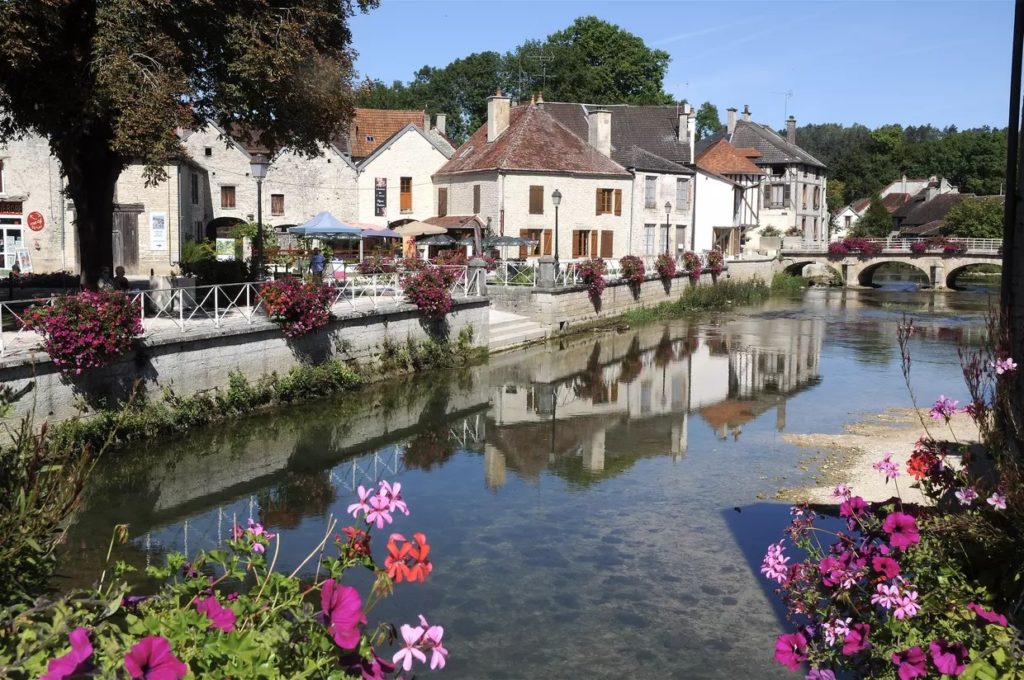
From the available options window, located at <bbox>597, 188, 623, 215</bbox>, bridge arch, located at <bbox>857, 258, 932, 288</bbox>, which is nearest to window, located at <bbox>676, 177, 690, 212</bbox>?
window, located at <bbox>597, 188, 623, 215</bbox>

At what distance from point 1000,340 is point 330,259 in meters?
24.5

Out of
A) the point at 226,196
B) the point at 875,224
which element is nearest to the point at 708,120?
the point at 875,224

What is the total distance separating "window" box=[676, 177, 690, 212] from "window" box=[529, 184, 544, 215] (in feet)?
30.8

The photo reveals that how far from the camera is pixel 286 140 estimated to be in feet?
61.6

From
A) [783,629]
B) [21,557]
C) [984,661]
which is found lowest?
[783,629]

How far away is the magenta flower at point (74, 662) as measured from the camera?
328 cm

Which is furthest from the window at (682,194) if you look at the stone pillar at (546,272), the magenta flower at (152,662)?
the magenta flower at (152,662)

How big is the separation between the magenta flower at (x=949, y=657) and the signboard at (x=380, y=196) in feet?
125

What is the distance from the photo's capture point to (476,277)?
84.7 feet

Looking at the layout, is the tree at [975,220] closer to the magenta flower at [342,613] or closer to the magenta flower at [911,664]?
the magenta flower at [911,664]

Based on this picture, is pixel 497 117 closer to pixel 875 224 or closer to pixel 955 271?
pixel 955 271

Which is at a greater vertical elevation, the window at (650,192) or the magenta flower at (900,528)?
the window at (650,192)

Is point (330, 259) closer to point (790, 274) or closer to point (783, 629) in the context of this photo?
point (783, 629)

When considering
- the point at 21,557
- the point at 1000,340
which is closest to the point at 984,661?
the point at 1000,340
